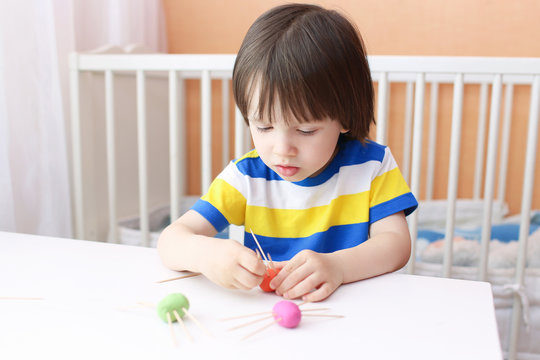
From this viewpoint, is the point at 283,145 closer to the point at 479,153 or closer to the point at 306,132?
the point at 306,132

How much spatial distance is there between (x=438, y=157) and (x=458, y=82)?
1.01m

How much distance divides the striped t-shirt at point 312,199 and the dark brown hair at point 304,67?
12 centimetres

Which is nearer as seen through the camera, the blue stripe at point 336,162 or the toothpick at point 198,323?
the toothpick at point 198,323

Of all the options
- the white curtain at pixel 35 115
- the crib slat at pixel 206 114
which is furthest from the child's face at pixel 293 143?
the white curtain at pixel 35 115

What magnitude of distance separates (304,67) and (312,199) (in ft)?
0.83

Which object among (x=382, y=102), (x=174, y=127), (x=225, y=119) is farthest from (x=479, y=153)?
(x=174, y=127)

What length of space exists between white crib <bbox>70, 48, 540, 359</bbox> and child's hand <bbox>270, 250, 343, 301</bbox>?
0.69 metres

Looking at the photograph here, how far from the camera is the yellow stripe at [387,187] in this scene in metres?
0.81

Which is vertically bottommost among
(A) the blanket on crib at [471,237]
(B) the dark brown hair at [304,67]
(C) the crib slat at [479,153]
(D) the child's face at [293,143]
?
(A) the blanket on crib at [471,237]

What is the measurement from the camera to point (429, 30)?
2045 millimetres

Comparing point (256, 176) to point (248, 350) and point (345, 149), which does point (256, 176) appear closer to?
point (345, 149)

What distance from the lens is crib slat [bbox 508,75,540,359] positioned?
3.85 feet

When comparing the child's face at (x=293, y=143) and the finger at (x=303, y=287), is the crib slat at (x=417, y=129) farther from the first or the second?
the finger at (x=303, y=287)

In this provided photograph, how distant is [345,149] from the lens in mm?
855
